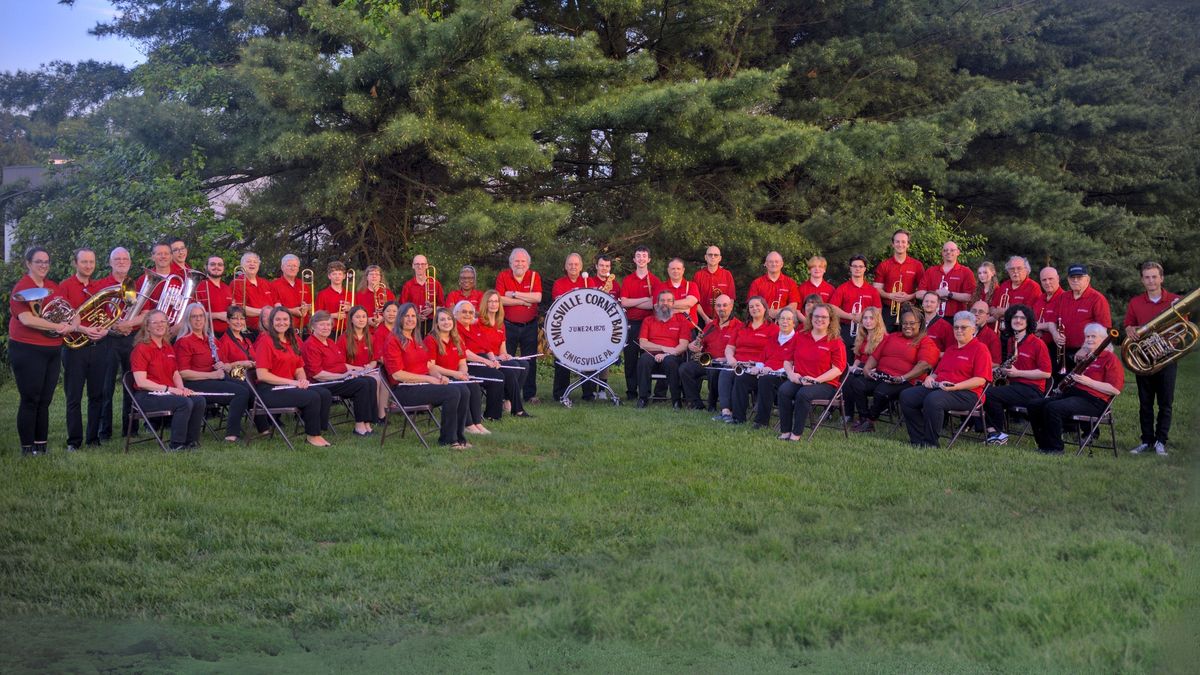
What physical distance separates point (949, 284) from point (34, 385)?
27.8 ft

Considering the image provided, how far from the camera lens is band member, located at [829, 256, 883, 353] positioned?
1089 cm

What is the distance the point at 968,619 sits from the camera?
3.96 metres

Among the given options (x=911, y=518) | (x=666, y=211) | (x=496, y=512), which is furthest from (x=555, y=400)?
(x=911, y=518)

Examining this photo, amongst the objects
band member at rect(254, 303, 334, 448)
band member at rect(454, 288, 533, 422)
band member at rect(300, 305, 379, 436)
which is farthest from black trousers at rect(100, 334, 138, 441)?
band member at rect(454, 288, 533, 422)

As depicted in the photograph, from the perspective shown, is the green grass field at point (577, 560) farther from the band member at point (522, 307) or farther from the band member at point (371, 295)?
the band member at point (522, 307)

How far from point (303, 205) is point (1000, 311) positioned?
9049mm

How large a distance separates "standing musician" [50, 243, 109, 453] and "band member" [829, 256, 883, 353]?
23.2ft

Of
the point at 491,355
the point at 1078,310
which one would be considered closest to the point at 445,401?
the point at 491,355

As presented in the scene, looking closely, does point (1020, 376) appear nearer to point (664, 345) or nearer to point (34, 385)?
point (664, 345)

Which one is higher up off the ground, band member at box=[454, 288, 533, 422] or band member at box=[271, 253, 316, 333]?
band member at box=[271, 253, 316, 333]

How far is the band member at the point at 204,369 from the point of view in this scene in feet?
28.9

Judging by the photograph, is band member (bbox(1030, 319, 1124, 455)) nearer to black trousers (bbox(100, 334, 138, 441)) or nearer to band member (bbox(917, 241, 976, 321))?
band member (bbox(917, 241, 976, 321))

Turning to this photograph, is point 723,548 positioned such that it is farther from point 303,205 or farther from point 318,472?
point 303,205

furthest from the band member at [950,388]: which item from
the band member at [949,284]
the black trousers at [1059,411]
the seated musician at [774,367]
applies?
the band member at [949,284]
